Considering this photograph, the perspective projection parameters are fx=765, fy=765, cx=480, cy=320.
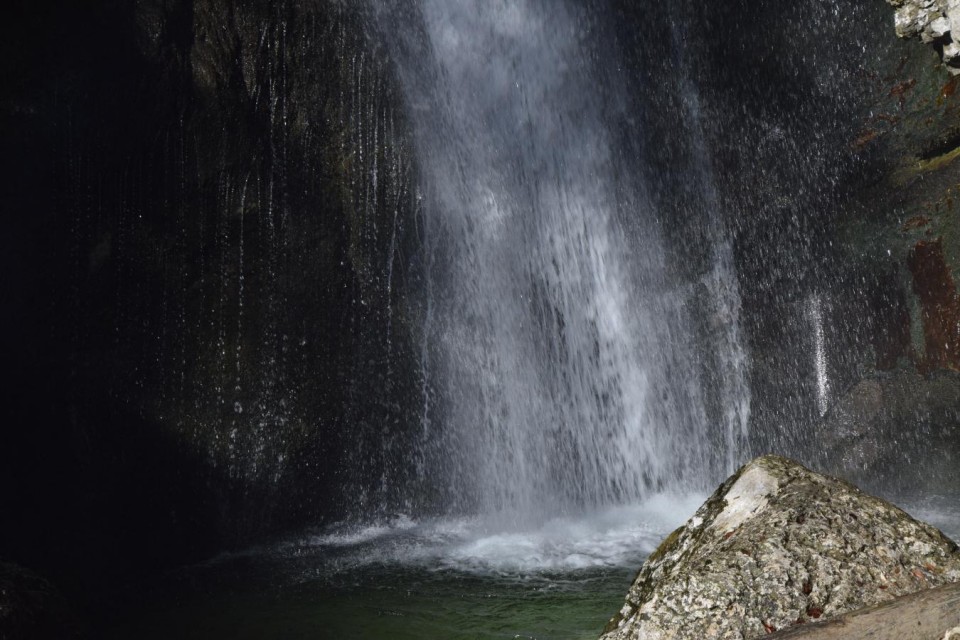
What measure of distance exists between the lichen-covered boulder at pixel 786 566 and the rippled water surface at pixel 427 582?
1.54 meters

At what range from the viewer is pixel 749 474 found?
8.36 feet

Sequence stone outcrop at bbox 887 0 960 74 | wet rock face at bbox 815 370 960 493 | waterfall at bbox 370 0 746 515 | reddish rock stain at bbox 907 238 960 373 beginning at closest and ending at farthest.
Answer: stone outcrop at bbox 887 0 960 74, reddish rock stain at bbox 907 238 960 373, wet rock face at bbox 815 370 960 493, waterfall at bbox 370 0 746 515

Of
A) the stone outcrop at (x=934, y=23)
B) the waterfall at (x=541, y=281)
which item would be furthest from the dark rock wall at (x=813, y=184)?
the waterfall at (x=541, y=281)

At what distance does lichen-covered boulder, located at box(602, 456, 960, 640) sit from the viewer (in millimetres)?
2029

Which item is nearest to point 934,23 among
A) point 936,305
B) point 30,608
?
point 936,305

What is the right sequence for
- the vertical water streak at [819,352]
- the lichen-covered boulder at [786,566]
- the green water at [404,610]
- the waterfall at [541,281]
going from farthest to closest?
the waterfall at [541,281], the vertical water streak at [819,352], the green water at [404,610], the lichen-covered boulder at [786,566]

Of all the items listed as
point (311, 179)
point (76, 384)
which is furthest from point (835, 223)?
point (76, 384)

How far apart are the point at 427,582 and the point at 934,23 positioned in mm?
6342

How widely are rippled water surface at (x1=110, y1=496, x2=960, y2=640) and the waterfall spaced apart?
98 centimetres

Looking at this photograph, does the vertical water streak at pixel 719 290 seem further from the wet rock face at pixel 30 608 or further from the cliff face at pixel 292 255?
the wet rock face at pixel 30 608

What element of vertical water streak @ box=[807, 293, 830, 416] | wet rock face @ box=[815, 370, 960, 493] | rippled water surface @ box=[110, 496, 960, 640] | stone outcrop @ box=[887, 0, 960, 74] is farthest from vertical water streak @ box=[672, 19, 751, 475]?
stone outcrop @ box=[887, 0, 960, 74]

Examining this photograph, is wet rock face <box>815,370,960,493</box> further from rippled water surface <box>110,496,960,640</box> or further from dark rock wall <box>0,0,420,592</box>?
dark rock wall <box>0,0,420,592</box>

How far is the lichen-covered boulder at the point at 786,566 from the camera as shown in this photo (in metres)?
2.03

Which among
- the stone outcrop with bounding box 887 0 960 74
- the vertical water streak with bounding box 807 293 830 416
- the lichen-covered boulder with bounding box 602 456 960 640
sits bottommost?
the lichen-covered boulder with bounding box 602 456 960 640
